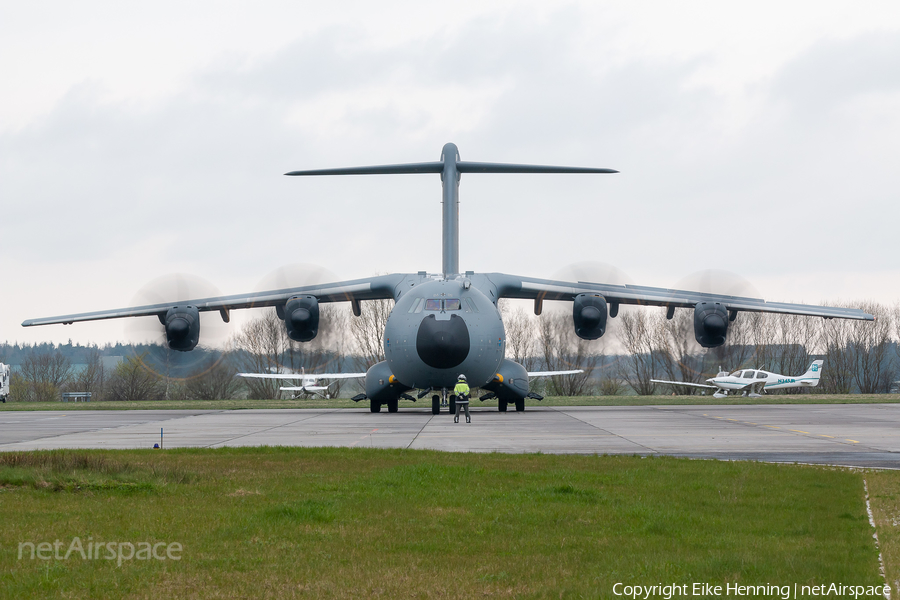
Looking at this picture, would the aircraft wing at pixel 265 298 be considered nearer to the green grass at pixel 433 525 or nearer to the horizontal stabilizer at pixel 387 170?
the horizontal stabilizer at pixel 387 170

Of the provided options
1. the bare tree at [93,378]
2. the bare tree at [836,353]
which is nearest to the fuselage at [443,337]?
the bare tree at [93,378]

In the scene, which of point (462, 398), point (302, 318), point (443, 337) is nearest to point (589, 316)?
point (443, 337)

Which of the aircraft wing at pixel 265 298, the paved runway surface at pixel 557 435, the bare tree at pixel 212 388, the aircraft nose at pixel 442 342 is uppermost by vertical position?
the aircraft wing at pixel 265 298

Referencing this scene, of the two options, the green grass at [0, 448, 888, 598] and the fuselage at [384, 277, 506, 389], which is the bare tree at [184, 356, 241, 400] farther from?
the green grass at [0, 448, 888, 598]

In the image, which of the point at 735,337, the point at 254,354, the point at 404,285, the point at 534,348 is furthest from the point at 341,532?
the point at 534,348

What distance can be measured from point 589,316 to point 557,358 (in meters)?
31.0

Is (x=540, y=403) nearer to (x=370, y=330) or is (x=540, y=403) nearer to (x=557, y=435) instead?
(x=557, y=435)

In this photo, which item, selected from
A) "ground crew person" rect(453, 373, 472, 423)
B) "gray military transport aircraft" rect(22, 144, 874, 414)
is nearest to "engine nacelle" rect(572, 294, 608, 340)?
"gray military transport aircraft" rect(22, 144, 874, 414)

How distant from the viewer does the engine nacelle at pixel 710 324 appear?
29.9 meters

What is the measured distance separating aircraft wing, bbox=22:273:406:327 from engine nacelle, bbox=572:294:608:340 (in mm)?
6163

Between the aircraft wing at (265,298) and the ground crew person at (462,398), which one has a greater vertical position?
the aircraft wing at (265,298)

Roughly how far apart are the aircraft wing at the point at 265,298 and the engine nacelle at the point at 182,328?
47 centimetres

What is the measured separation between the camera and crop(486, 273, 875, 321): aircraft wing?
3089cm

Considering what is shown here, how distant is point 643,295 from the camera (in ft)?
103
